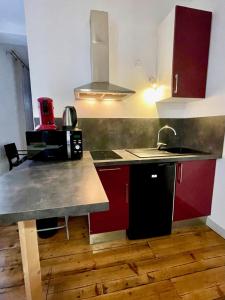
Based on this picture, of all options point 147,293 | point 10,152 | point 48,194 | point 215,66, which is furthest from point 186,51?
point 10,152

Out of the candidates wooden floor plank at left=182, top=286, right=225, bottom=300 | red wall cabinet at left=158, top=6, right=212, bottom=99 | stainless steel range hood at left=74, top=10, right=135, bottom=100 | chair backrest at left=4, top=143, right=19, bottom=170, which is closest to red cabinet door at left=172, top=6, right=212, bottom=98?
red wall cabinet at left=158, top=6, right=212, bottom=99

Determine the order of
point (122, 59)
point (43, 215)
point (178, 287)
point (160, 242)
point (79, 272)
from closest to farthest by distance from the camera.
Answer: point (43, 215) < point (178, 287) < point (79, 272) < point (160, 242) < point (122, 59)

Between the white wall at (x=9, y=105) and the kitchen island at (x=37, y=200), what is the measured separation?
7.90 ft

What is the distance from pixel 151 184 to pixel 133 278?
0.80 metres

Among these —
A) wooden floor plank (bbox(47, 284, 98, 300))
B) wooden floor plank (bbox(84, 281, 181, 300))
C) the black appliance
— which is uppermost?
the black appliance

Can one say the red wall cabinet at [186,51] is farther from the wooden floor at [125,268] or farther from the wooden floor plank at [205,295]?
the wooden floor plank at [205,295]

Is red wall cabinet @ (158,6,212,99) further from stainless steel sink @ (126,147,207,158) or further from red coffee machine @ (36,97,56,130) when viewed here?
red coffee machine @ (36,97,56,130)

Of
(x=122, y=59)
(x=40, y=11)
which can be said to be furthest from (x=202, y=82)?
(x=40, y=11)

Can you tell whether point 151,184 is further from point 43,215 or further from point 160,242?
point 43,215

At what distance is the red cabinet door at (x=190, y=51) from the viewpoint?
1.77 m

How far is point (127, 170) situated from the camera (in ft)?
5.52

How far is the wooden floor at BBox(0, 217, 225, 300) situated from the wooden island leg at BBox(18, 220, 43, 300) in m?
0.50

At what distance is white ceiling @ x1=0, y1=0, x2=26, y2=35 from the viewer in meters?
2.10

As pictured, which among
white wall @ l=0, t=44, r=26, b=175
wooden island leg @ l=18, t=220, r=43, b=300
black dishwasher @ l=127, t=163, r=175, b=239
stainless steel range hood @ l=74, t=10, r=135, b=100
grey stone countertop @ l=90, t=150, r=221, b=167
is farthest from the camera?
white wall @ l=0, t=44, r=26, b=175
